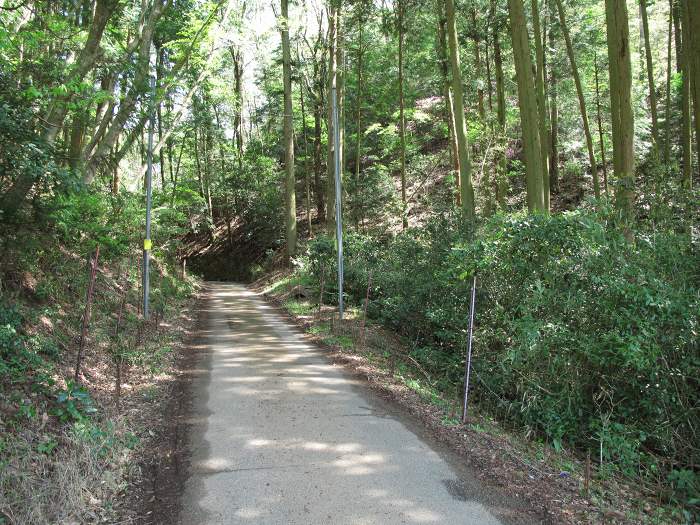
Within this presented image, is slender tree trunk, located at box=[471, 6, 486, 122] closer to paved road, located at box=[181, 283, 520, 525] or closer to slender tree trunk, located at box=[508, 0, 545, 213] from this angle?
slender tree trunk, located at box=[508, 0, 545, 213]

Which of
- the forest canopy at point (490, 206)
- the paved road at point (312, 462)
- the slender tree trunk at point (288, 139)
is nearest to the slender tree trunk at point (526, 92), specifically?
the forest canopy at point (490, 206)

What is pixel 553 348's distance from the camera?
21.1ft

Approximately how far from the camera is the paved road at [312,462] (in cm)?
379

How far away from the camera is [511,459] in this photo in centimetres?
492

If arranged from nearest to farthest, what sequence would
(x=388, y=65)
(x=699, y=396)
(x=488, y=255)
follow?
(x=699, y=396) → (x=488, y=255) → (x=388, y=65)

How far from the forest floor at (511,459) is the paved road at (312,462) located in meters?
0.30

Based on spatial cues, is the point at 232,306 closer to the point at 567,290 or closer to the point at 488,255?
the point at 488,255

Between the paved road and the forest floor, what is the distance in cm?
30

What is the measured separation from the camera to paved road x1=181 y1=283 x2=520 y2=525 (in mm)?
3793

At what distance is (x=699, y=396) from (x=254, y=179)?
30710mm

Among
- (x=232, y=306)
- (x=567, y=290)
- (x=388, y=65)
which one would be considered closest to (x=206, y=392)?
(x=567, y=290)

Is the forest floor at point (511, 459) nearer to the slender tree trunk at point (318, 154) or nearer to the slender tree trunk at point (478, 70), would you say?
the slender tree trunk at point (478, 70)

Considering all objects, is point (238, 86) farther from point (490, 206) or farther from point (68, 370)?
point (68, 370)

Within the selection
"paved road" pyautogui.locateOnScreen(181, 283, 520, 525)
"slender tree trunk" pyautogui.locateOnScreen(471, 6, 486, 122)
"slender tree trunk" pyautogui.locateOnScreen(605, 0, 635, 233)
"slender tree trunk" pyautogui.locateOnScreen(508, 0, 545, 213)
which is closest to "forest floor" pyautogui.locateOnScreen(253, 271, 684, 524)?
"paved road" pyautogui.locateOnScreen(181, 283, 520, 525)
